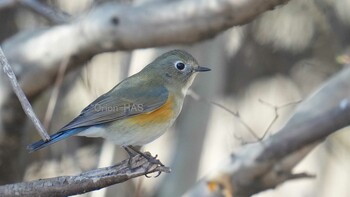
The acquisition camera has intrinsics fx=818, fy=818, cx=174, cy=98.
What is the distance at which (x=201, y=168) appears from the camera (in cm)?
679

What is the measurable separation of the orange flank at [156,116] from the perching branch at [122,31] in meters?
0.93

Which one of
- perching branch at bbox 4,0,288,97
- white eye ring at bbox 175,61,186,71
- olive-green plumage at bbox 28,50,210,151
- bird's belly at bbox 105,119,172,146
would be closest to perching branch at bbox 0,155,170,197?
olive-green plumage at bbox 28,50,210,151

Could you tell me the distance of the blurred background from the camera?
6750mm

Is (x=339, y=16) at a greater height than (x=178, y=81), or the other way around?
(x=339, y=16)

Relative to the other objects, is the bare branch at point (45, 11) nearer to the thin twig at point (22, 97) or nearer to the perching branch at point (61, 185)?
the perching branch at point (61, 185)

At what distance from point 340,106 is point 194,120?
6.36 feet

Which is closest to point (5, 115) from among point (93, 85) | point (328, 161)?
point (93, 85)

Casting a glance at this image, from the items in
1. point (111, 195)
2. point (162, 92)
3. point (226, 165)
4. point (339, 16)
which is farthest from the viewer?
point (339, 16)

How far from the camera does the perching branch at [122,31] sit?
5043mm

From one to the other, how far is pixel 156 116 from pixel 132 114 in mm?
138

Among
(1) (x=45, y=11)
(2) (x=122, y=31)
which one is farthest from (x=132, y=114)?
(1) (x=45, y=11)

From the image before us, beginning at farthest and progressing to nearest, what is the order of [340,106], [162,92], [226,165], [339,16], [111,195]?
[339,16] < [111,195] < [226,165] < [340,106] < [162,92]

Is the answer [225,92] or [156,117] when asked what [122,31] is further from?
[225,92]

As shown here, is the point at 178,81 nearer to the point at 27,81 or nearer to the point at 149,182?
the point at 27,81
